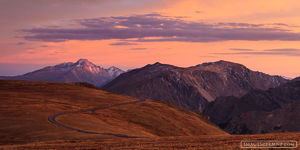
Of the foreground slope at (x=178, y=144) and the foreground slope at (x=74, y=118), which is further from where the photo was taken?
the foreground slope at (x=74, y=118)

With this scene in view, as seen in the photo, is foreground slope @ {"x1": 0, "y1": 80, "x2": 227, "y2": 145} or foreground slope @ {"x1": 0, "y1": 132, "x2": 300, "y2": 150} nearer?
foreground slope @ {"x1": 0, "y1": 132, "x2": 300, "y2": 150}

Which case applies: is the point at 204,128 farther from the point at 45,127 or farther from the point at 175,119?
the point at 45,127

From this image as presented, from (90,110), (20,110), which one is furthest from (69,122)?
(90,110)

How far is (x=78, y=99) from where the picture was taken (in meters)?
149

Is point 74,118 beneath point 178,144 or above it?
beneath

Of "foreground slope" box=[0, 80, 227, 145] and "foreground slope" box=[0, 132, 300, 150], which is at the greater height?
"foreground slope" box=[0, 132, 300, 150]

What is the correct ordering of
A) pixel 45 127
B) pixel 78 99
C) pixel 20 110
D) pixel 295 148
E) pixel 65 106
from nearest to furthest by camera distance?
pixel 295 148
pixel 45 127
pixel 20 110
pixel 65 106
pixel 78 99

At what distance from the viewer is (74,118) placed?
94250mm

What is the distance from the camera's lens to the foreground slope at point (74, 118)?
219 feet

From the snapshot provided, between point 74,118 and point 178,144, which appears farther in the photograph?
point 74,118

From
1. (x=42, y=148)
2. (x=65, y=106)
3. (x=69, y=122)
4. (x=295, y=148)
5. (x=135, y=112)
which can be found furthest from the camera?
(x=135, y=112)

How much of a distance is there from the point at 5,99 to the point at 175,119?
64850mm

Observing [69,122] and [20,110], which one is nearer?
[69,122]

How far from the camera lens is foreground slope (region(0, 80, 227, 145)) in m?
66.6
